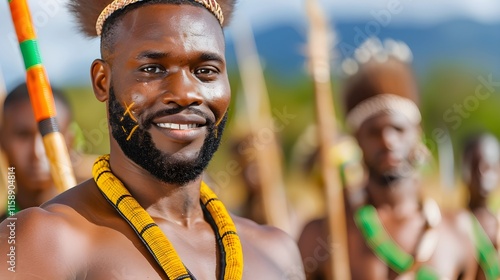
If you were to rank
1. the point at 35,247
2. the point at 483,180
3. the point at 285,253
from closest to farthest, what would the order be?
the point at 35,247, the point at 285,253, the point at 483,180

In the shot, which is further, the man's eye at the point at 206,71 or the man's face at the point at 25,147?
the man's face at the point at 25,147

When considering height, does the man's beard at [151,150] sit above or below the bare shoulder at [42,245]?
above

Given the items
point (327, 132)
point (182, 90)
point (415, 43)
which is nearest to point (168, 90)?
point (182, 90)

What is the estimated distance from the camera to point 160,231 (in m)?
2.57

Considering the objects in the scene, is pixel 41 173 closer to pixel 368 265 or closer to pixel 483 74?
pixel 368 265

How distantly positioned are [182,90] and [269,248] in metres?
0.69

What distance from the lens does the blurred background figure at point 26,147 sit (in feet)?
18.4

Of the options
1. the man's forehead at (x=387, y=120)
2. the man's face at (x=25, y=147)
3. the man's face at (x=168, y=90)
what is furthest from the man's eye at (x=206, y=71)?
the man's forehead at (x=387, y=120)

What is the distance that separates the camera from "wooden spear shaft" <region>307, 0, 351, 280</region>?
19.7 ft

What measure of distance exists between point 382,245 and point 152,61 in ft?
12.5

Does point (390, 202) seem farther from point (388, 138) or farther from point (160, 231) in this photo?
point (160, 231)

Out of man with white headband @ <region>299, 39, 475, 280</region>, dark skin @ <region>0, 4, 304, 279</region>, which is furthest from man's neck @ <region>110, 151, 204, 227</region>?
man with white headband @ <region>299, 39, 475, 280</region>

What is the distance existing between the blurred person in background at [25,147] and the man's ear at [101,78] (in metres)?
2.98

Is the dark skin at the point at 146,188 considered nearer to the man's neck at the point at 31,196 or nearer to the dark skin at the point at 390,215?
the man's neck at the point at 31,196
